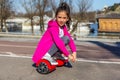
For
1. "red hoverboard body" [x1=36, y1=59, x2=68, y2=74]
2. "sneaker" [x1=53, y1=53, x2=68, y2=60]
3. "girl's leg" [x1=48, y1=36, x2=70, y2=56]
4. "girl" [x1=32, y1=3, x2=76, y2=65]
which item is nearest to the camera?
"red hoverboard body" [x1=36, y1=59, x2=68, y2=74]

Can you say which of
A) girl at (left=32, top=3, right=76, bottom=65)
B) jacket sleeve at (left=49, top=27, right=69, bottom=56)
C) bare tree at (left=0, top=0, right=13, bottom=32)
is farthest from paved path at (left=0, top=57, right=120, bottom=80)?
bare tree at (left=0, top=0, right=13, bottom=32)

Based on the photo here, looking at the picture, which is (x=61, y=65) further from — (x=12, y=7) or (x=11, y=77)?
(x=12, y=7)

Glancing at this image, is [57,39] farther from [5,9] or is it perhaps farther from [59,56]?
[5,9]

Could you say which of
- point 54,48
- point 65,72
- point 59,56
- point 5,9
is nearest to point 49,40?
point 54,48

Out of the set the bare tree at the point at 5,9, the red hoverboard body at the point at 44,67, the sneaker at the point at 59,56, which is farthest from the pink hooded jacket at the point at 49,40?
the bare tree at the point at 5,9

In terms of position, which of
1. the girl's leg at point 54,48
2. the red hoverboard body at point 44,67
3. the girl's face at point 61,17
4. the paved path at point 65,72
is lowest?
the paved path at point 65,72

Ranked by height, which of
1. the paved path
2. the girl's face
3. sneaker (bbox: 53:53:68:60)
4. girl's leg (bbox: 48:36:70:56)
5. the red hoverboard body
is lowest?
the paved path

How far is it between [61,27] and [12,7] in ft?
126

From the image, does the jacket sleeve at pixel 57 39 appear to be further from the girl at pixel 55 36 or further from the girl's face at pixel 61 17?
the girl's face at pixel 61 17

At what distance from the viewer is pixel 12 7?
141ft

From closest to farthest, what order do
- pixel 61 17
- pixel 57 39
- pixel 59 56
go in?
1. pixel 57 39
2. pixel 61 17
3. pixel 59 56

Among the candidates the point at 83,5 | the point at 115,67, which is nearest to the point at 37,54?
the point at 115,67

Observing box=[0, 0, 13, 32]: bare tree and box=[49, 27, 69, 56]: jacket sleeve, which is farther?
box=[0, 0, 13, 32]: bare tree

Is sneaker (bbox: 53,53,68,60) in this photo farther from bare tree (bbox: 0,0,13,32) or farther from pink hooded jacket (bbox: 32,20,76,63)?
bare tree (bbox: 0,0,13,32)
